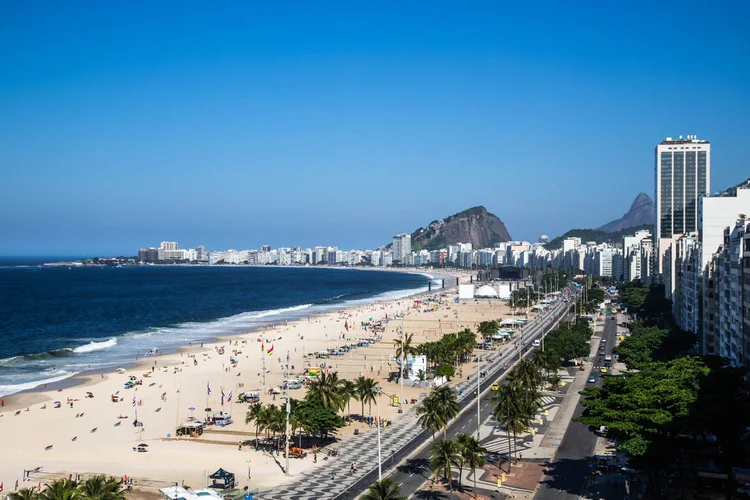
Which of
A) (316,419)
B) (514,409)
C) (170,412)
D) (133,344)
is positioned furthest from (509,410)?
(133,344)

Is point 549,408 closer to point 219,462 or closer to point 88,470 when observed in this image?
point 219,462

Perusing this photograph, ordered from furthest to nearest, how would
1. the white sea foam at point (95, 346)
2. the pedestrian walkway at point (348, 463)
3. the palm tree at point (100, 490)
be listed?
the white sea foam at point (95, 346) < the pedestrian walkway at point (348, 463) < the palm tree at point (100, 490)

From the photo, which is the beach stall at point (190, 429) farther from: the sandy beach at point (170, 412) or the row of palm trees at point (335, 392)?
the row of palm trees at point (335, 392)

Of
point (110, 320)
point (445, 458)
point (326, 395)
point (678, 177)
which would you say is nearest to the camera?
point (445, 458)

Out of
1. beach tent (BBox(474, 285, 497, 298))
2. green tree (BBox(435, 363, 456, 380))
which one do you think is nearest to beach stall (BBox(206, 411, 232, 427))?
green tree (BBox(435, 363, 456, 380))

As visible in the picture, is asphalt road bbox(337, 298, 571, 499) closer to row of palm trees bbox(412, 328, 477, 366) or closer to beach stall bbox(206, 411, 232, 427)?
row of palm trees bbox(412, 328, 477, 366)

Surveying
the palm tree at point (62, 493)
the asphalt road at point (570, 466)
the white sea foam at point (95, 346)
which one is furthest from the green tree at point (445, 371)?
the white sea foam at point (95, 346)

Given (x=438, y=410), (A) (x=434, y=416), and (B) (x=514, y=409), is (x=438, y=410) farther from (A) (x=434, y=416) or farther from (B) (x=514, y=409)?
(B) (x=514, y=409)

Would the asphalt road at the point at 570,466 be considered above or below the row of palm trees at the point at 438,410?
below
